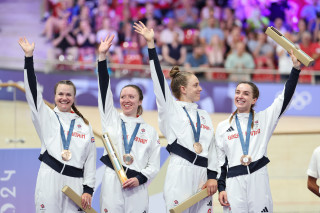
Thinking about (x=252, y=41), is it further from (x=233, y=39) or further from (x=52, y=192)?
(x=52, y=192)

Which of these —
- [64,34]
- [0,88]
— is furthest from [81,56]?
[0,88]

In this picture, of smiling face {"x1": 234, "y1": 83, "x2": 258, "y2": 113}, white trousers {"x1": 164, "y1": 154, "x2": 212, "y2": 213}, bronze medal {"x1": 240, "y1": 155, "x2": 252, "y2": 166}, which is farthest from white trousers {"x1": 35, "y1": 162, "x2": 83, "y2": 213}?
smiling face {"x1": 234, "y1": 83, "x2": 258, "y2": 113}

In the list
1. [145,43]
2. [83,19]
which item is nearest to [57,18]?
[83,19]

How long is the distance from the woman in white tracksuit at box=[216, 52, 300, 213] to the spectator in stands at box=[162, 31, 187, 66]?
28.9 feet

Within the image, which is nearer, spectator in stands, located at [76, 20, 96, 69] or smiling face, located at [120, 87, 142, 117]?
smiling face, located at [120, 87, 142, 117]

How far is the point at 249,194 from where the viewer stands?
254 inches

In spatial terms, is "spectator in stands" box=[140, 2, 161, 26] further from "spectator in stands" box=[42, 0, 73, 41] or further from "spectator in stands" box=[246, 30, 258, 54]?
"spectator in stands" box=[246, 30, 258, 54]

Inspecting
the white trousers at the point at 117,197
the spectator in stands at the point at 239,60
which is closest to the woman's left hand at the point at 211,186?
the white trousers at the point at 117,197

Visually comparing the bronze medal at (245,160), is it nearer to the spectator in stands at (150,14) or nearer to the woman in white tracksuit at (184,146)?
the woman in white tracksuit at (184,146)

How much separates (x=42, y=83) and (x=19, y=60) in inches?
29.7

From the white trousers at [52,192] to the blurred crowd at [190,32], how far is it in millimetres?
8798

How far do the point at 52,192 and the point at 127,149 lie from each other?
2.83 ft

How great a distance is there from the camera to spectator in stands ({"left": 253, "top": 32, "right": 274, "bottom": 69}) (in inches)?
620

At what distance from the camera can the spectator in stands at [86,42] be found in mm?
15898
